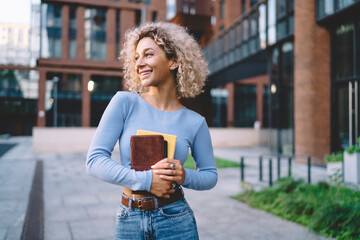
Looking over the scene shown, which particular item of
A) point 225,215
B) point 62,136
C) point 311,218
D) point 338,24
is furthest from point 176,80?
point 62,136

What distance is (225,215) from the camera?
5.89 m

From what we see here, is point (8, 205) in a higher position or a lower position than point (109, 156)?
lower

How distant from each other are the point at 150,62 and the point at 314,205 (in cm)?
484

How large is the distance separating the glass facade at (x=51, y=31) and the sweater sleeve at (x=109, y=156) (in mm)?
34882

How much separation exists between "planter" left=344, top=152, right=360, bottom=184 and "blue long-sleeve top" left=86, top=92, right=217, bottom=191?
7533 millimetres

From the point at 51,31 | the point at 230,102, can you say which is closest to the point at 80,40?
the point at 51,31

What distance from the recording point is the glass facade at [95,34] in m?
34.1

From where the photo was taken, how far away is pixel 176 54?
1.86 metres

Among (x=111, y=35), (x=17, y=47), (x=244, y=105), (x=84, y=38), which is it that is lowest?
(x=244, y=105)

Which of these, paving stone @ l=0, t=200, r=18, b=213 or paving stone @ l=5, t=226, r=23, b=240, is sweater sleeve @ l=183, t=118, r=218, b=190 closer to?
paving stone @ l=5, t=226, r=23, b=240

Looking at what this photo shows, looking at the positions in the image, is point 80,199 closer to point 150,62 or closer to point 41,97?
point 150,62

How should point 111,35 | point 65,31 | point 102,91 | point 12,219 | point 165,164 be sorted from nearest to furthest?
point 165,164 < point 12,219 < point 65,31 < point 111,35 < point 102,91

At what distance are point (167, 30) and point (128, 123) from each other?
0.58 meters

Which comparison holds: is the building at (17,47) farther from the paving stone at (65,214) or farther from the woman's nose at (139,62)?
the woman's nose at (139,62)
